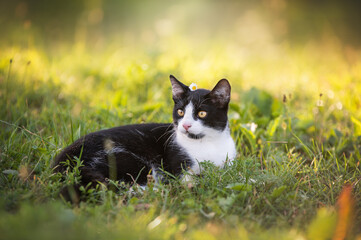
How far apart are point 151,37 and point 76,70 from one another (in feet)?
6.98

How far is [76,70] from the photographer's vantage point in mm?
5012

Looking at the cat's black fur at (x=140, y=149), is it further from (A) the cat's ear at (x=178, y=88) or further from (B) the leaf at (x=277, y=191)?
(B) the leaf at (x=277, y=191)

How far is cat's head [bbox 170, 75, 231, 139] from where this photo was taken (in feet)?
8.40

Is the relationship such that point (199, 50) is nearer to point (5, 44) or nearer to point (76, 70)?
point (76, 70)

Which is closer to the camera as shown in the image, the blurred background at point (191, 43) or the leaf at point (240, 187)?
the leaf at point (240, 187)

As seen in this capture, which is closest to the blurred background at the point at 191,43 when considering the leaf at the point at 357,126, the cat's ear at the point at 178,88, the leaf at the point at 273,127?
the leaf at the point at 357,126

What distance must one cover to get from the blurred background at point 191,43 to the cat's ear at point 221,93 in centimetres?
181

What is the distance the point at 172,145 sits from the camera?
2.71 meters

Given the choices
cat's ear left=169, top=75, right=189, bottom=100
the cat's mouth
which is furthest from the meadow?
cat's ear left=169, top=75, right=189, bottom=100

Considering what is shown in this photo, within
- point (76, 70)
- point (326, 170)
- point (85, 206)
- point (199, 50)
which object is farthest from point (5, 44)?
point (326, 170)

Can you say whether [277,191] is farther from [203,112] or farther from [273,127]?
[273,127]

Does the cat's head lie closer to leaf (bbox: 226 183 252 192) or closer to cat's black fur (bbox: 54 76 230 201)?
cat's black fur (bbox: 54 76 230 201)

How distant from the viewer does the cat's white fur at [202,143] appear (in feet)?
8.42

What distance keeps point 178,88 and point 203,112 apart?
36 centimetres
